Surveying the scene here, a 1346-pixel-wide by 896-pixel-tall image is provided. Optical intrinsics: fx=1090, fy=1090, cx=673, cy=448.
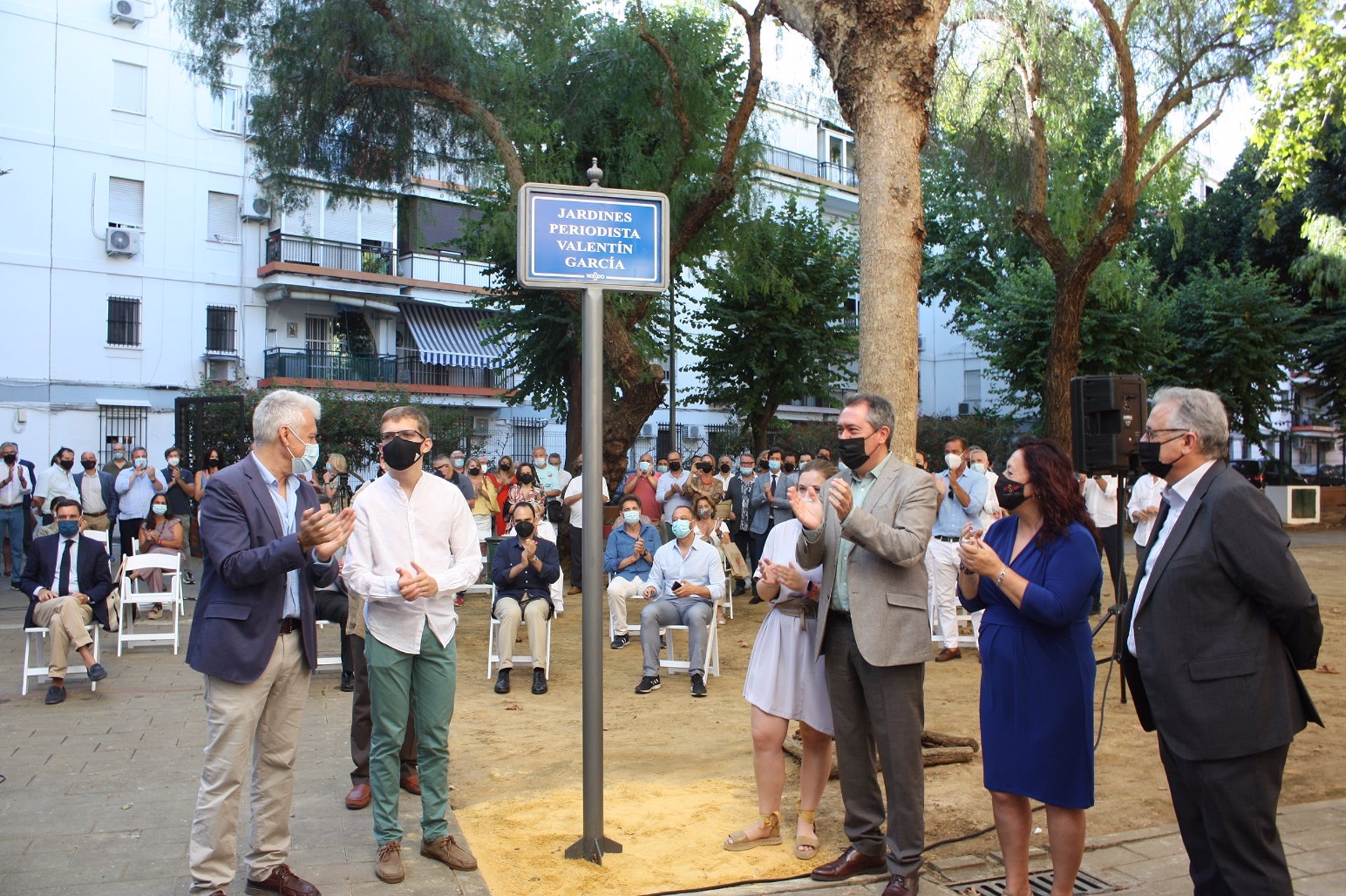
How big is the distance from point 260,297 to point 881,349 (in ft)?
88.0

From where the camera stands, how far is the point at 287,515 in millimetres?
4570

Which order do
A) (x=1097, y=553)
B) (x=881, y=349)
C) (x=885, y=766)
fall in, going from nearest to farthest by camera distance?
(x=1097, y=553)
(x=885, y=766)
(x=881, y=349)

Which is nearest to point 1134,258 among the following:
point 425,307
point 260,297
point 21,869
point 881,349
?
point 425,307

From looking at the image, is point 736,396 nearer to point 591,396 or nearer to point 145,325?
point 145,325

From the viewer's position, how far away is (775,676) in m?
4.98

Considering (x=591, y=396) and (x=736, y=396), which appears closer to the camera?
(x=591, y=396)

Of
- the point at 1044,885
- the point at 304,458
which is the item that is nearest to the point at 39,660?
the point at 304,458

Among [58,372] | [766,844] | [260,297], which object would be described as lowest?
[766,844]

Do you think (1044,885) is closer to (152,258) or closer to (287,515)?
(287,515)

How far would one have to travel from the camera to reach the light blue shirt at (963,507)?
9664 mm

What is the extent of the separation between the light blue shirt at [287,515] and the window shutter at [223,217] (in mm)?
27205

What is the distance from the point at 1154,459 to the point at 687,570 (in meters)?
5.86

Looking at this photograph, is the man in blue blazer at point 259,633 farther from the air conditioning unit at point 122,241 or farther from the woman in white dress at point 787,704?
the air conditioning unit at point 122,241

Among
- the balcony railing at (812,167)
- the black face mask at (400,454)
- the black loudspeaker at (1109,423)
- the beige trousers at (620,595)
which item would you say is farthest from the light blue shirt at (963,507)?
the balcony railing at (812,167)
